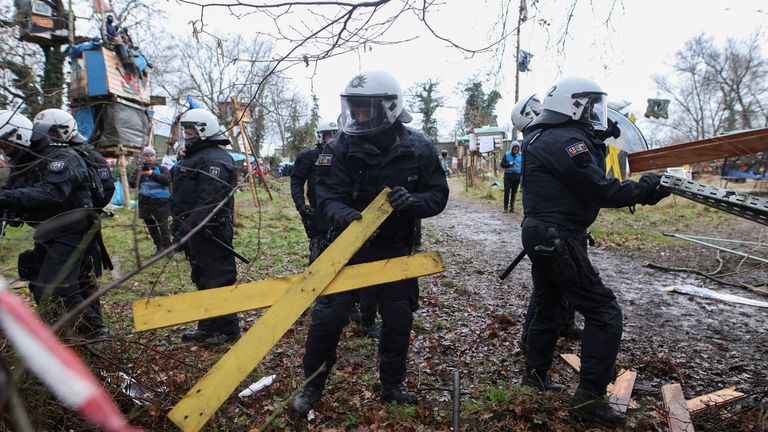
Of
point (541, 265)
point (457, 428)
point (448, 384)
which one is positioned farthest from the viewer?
point (448, 384)

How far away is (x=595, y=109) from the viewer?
9.86 ft

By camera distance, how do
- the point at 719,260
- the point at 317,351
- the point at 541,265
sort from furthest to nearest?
the point at 719,260 < the point at 541,265 < the point at 317,351

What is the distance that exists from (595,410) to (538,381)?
1.58ft

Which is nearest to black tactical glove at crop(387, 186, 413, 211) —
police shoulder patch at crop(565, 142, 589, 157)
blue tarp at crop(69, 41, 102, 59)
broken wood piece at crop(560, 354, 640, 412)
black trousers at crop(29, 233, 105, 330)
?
police shoulder patch at crop(565, 142, 589, 157)

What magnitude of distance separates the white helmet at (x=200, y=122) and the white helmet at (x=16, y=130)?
1.21m

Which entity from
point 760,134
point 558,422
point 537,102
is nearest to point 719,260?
point 537,102

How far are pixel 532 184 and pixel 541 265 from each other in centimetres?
58

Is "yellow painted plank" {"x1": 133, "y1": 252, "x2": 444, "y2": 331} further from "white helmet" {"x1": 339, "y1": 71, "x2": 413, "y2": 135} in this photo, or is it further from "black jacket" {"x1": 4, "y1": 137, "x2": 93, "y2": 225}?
"black jacket" {"x1": 4, "y1": 137, "x2": 93, "y2": 225}

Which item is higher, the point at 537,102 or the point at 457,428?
the point at 537,102

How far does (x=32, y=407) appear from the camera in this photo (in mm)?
1837

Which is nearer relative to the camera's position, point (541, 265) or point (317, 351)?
point (317, 351)

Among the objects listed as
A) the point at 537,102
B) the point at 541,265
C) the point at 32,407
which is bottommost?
the point at 32,407

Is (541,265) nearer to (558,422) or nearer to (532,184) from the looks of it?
(532,184)

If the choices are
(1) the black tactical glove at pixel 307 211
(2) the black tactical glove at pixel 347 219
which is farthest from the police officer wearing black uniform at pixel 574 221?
(1) the black tactical glove at pixel 307 211
